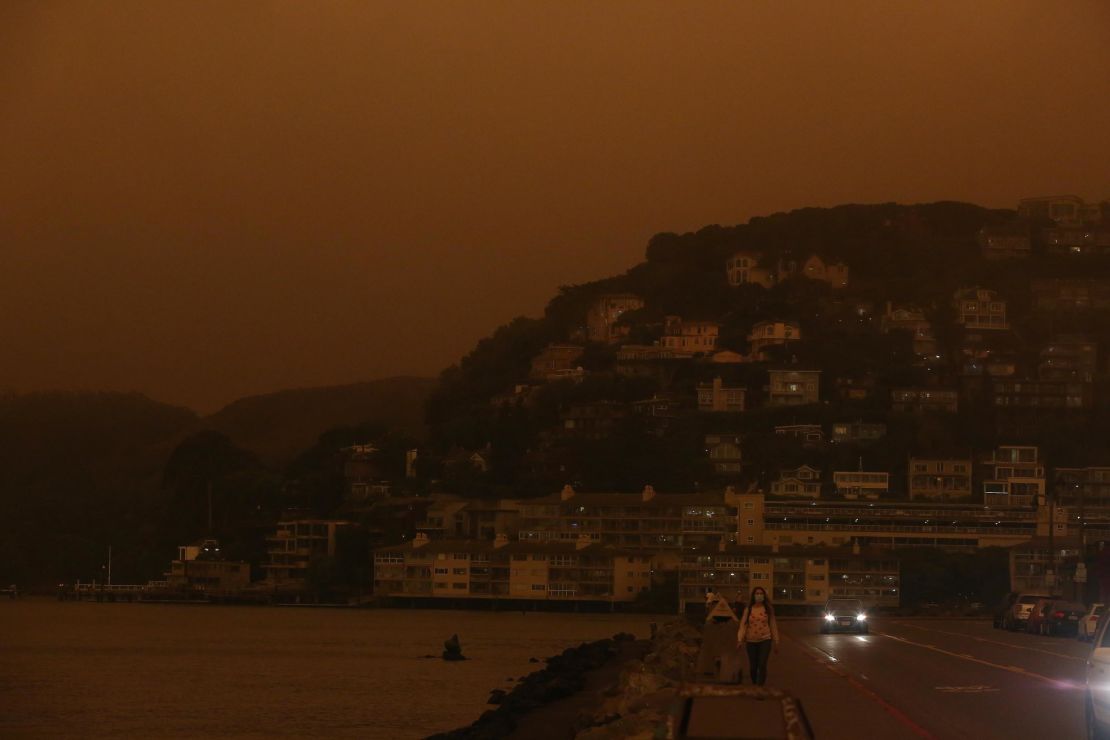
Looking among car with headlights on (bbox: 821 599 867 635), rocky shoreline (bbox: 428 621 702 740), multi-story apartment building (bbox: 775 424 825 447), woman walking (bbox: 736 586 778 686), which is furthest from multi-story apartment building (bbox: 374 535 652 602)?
woman walking (bbox: 736 586 778 686)

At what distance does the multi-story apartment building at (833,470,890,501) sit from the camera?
151m

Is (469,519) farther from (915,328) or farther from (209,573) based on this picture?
(915,328)

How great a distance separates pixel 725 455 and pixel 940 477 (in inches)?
794

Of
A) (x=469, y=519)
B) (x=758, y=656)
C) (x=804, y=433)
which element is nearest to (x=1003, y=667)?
(x=758, y=656)

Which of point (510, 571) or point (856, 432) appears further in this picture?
point (856, 432)

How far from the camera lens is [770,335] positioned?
7382 inches

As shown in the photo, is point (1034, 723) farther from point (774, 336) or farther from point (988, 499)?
point (774, 336)

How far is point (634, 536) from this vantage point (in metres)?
139

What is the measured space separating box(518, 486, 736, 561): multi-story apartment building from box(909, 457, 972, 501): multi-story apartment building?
71.8 ft

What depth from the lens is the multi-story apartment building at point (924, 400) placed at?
559 feet

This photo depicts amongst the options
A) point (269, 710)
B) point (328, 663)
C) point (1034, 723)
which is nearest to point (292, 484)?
point (328, 663)

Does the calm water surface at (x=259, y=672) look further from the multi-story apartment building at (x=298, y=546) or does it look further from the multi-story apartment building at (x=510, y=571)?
the multi-story apartment building at (x=298, y=546)

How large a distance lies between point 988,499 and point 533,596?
41707 mm

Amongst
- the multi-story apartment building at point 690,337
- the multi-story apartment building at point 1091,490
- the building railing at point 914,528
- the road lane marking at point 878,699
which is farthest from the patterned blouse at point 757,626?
the multi-story apartment building at point 690,337
